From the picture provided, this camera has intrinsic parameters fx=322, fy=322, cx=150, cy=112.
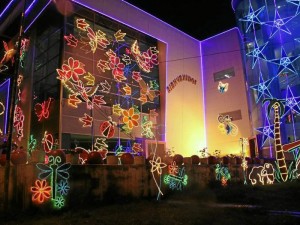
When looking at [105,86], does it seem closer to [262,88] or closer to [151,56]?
[151,56]

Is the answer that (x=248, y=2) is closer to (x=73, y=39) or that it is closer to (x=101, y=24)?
(x=101, y=24)

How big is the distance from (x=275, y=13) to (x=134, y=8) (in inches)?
409

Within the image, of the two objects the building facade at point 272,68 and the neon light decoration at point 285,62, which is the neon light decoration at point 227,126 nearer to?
the building facade at point 272,68

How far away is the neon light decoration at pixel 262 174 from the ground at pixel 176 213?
6627 millimetres

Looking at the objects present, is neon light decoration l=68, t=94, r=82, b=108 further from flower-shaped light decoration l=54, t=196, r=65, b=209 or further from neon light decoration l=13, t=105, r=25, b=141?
flower-shaped light decoration l=54, t=196, r=65, b=209

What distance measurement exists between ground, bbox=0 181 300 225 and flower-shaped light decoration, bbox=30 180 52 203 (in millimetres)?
350

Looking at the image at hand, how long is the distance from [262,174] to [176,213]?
11.6m

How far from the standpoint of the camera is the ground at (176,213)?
7.83 meters

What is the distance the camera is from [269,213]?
849 centimetres

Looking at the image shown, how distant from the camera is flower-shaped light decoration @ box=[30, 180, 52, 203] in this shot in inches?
353

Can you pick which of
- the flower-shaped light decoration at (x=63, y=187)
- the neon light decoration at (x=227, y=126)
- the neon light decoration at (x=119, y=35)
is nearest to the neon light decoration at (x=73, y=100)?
the neon light decoration at (x=119, y=35)

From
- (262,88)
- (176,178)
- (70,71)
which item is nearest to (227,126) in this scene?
(262,88)

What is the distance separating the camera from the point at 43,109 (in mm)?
20000

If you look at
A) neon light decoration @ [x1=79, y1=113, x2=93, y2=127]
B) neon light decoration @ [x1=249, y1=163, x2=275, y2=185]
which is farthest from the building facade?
neon light decoration @ [x1=79, y1=113, x2=93, y2=127]
